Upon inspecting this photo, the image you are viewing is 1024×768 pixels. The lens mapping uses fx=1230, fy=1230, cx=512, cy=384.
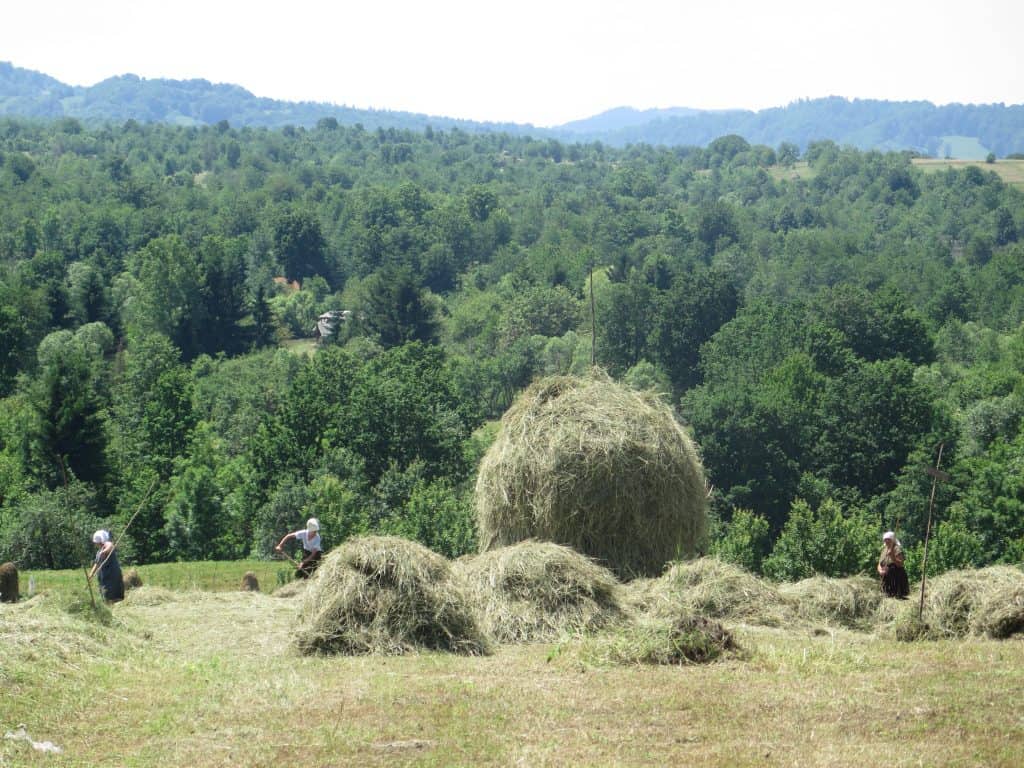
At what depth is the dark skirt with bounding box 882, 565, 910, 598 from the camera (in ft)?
56.9

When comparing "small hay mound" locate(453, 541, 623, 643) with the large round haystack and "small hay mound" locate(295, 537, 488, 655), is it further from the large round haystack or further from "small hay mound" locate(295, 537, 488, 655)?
the large round haystack

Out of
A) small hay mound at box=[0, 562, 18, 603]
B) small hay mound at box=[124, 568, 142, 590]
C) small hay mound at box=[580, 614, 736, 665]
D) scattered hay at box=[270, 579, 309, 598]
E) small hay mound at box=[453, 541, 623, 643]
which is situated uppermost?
small hay mound at box=[580, 614, 736, 665]

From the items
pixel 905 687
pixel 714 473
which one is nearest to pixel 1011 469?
pixel 714 473

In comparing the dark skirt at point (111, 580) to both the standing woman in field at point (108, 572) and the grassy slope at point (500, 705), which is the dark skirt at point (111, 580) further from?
the grassy slope at point (500, 705)

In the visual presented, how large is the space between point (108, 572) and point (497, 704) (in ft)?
29.6

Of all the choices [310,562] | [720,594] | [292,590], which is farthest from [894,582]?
[292,590]

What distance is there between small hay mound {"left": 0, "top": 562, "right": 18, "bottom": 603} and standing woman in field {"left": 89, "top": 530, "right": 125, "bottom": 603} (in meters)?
1.16

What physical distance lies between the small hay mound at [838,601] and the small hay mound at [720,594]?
276 millimetres

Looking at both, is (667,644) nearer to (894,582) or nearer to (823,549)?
(894,582)

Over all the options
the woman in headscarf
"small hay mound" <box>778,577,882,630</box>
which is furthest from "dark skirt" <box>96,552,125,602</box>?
the woman in headscarf

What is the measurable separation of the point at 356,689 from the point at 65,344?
2953 inches

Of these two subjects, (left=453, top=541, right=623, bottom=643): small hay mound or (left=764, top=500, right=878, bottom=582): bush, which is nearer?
(left=453, top=541, right=623, bottom=643): small hay mound

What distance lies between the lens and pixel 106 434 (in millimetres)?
53250

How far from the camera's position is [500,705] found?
11.9 meters
